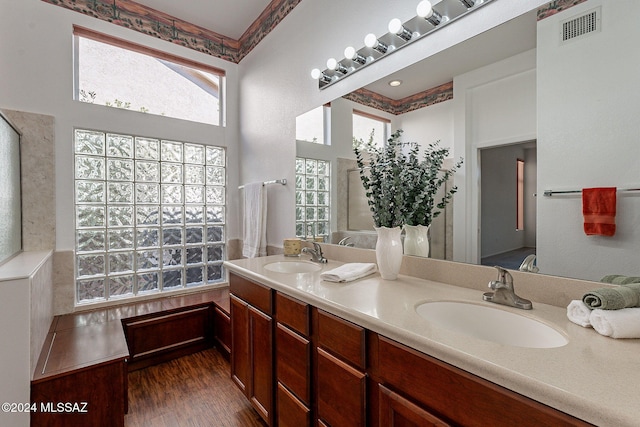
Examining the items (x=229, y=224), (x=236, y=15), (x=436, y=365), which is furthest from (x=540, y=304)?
(x=236, y=15)

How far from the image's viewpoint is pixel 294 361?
4.32 ft

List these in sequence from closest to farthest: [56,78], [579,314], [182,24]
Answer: [579,314] → [56,78] → [182,24]

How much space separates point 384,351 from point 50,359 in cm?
193

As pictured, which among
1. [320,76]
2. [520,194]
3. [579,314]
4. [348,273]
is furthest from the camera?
[320,76]

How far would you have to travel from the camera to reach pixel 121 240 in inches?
105

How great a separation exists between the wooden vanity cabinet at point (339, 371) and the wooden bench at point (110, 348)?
4.04ft

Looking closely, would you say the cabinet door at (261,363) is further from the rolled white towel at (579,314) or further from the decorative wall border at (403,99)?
the decorative wall border at (403,99)

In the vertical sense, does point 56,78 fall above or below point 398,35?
above

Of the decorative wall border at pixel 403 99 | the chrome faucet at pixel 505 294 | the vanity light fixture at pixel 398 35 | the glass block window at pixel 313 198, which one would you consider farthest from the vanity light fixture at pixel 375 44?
the chrome faucet at pixel 505 294

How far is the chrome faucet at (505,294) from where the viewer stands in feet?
3.31

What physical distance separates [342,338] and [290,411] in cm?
58

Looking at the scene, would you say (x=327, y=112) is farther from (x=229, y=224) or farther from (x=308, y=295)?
(x=229, y=224)

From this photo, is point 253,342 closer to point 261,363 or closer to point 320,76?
point 261,363

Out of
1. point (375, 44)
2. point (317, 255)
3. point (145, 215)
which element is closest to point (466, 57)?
point (375, 44)
